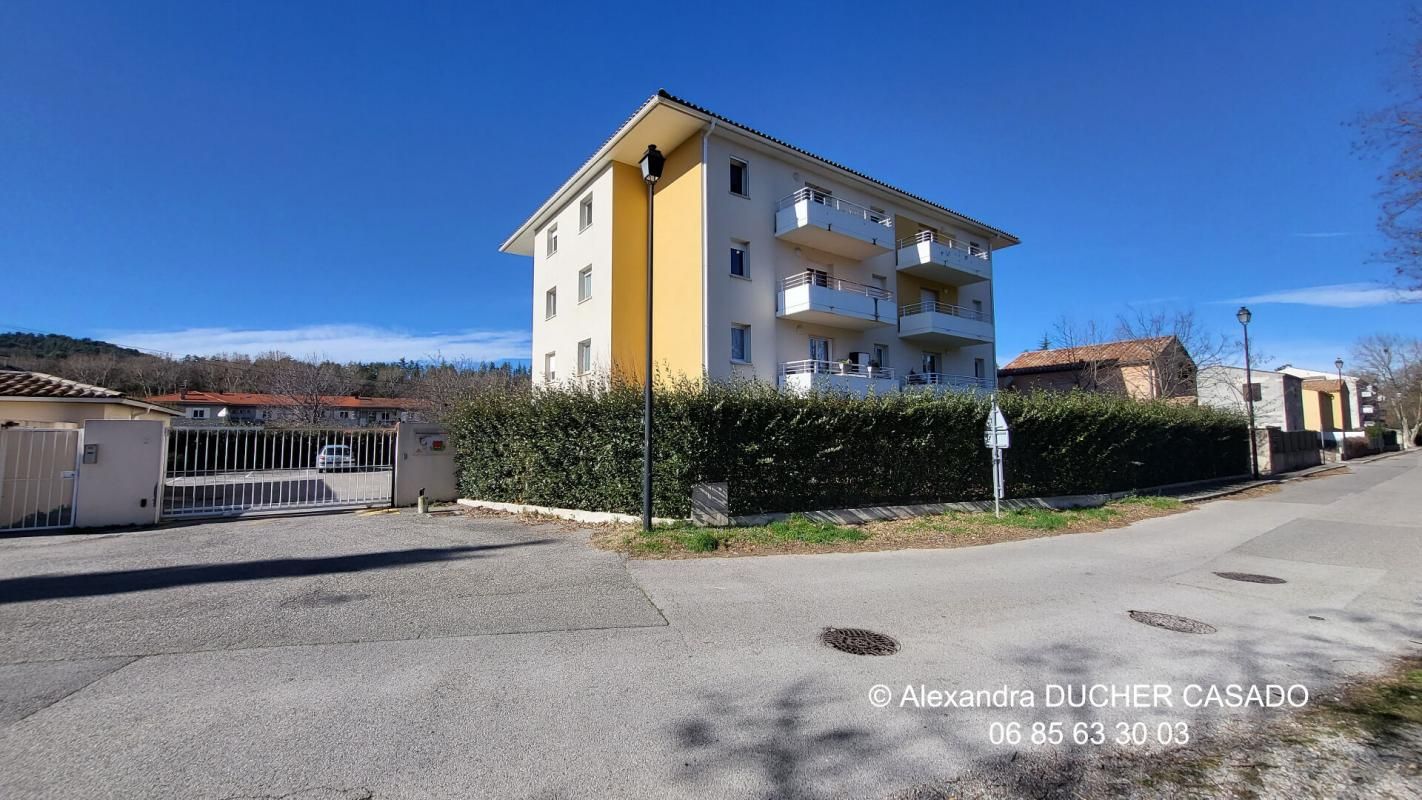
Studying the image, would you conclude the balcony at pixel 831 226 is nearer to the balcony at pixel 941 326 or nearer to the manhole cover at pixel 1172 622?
the balcony at pixel 941 326

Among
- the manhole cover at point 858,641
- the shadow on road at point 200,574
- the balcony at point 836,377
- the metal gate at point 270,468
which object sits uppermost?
the balcony at point 836,377

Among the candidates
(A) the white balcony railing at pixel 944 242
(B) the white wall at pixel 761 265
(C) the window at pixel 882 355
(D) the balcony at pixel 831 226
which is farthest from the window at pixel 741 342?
(A) the white balcony railing at pixel 944 242

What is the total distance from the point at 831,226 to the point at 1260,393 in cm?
4473

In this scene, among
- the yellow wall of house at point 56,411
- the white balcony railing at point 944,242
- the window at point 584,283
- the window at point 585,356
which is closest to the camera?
the yellow wall of house at point 56,411

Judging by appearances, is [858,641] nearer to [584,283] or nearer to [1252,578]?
[1252,578]

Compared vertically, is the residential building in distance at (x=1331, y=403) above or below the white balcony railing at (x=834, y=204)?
below

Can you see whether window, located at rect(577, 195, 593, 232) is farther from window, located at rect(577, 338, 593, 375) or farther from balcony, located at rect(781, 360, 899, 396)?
balcony, located at rect(781, 360, 899, 396)

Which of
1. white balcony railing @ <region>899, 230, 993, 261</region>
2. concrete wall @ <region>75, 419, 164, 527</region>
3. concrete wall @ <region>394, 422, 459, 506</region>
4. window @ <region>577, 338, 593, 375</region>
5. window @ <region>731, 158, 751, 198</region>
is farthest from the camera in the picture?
white balcony railing @ <region>899, 230, 993, 261</region>

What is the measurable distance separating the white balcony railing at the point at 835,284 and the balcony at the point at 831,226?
1.03 meters

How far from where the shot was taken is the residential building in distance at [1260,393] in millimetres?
41219

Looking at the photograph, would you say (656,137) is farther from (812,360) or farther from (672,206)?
(812,360)

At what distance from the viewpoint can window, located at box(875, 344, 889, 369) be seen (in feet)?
73.4

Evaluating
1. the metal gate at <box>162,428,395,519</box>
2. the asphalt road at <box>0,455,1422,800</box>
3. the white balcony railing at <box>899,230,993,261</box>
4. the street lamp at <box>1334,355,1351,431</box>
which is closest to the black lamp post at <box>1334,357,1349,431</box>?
the street lamp at <box>1334,355,1351,431</box>

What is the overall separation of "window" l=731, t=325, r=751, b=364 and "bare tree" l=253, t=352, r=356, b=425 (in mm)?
31448
